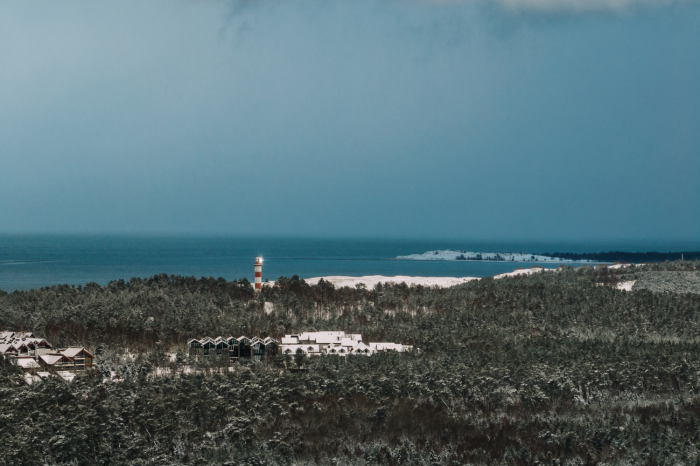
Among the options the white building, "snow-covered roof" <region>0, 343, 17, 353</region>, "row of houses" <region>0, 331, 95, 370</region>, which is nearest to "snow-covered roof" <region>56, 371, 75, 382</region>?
"row of houses" <region>0, 331, 95, 370</region>

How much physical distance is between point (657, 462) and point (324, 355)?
3359 centimetres

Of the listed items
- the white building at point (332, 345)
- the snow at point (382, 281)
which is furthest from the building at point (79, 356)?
the snow at point (382, 281)

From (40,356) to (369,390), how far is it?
114 feet

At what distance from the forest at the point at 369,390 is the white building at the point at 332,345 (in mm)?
3584

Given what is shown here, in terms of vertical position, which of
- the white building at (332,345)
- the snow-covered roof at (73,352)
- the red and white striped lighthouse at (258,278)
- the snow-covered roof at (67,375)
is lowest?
the snow-covered roof at (67,375)

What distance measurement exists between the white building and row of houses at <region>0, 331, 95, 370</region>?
20.6 m

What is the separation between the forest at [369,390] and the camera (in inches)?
Result: 1825

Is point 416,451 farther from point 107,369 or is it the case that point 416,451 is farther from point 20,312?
point 20,312

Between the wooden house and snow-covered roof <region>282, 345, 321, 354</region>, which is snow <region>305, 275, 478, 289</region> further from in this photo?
the wooden house

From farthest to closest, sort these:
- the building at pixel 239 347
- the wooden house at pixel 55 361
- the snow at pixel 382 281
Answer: the snow at pixel 382 281
the building at pixel 239 347
the wooden house at pixel 55 361

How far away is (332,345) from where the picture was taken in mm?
75312

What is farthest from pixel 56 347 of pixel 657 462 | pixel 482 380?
pixel 657 462

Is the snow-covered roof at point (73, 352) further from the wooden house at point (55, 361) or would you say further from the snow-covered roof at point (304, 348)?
the snow-covered roof at point (304, 348)

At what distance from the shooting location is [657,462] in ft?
150
